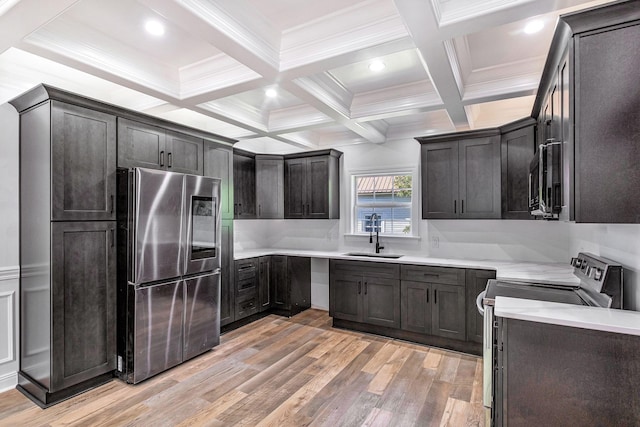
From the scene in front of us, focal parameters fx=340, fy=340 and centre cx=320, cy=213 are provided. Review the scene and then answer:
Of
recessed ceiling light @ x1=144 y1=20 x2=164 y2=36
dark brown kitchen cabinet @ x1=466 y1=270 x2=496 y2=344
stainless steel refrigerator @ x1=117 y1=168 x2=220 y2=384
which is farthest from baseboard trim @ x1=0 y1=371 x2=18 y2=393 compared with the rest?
dark brown kitchen cabinet @ x1=466 y1=270 x2=496 y2=344

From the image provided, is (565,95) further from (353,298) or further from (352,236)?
(352,236)

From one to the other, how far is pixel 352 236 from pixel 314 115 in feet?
6.40

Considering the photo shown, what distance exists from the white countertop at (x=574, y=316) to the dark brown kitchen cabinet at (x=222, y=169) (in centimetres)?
310

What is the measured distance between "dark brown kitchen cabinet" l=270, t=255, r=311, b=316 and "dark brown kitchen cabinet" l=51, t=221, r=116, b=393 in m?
2.24

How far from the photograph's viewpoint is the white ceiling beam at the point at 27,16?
177cm

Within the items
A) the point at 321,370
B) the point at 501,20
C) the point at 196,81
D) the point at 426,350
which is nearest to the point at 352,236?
the point at 426,350

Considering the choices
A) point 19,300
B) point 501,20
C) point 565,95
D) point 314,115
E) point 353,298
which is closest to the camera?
point 565,95

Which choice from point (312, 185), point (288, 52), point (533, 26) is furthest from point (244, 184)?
point (533, 26)

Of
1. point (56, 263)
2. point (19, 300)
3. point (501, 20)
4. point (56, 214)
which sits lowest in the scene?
point (19, 300)

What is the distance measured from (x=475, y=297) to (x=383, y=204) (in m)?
1.86

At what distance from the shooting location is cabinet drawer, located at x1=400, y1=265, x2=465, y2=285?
12.0 ft

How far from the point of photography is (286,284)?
190 inches

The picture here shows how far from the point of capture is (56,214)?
8.53ft

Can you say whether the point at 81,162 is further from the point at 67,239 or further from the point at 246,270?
the point at 246,270
